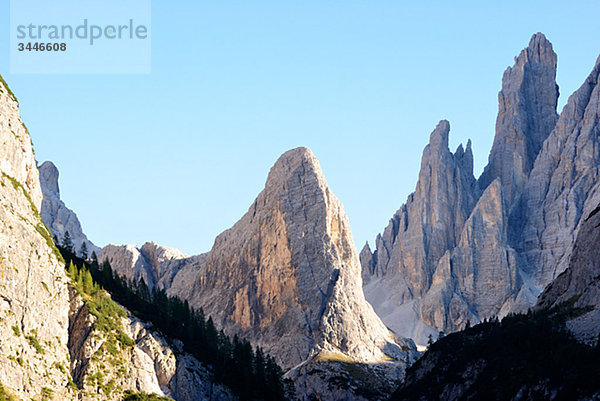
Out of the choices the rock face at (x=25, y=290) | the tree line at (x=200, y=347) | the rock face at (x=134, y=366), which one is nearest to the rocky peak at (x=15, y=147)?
the rock face at (x=25, y=290)

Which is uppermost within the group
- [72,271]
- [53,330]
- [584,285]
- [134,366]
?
[72,271]

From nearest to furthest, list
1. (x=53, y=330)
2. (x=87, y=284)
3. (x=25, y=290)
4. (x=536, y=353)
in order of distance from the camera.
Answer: (x=25, y=290) → (x=53, y=330) → (x=536, y=353) → (x=87, y=284)

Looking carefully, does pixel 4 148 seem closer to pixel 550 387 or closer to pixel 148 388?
pixel 148 388

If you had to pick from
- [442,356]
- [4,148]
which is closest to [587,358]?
[442,356]

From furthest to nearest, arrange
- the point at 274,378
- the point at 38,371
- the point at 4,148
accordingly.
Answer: the point at 274,378 < the point at 4,148 < the point at 38,371

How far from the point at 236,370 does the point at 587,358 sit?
240 ft

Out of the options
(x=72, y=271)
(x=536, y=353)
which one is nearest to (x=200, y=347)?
(x=72, y=271)

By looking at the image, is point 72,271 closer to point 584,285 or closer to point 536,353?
point 536,353

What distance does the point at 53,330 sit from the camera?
14138cm

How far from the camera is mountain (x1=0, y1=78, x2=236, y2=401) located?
132 meters

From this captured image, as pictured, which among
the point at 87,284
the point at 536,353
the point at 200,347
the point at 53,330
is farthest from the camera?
the point at 200,347

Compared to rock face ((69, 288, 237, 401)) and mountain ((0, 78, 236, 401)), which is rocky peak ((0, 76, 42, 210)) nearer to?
mountain ((0, 78, 236, 401))

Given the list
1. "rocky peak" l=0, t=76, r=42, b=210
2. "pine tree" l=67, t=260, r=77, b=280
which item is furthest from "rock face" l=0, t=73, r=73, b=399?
"pine tree" l=67, t=260, r=77, b=280

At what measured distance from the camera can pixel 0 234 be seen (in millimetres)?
136000
